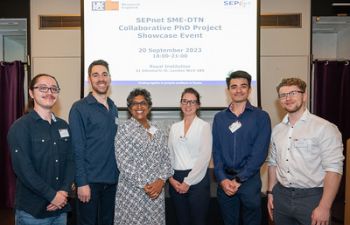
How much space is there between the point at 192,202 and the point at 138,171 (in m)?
0.56

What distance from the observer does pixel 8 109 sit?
4.80m

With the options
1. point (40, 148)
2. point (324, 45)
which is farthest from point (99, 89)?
point (324, 45)

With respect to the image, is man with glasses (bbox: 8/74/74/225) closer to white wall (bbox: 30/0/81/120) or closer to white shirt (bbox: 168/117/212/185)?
white shirt (bbox: 168/117/212/185)

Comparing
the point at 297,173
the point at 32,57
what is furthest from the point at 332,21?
the point at 32,57

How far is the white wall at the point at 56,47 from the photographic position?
4.65 meters

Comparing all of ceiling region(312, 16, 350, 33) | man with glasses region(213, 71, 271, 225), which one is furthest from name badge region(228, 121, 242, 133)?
ceiling region(312, 16, 350, 33)

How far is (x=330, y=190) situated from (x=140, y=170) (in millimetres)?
1285

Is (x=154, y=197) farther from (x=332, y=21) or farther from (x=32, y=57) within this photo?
(x=332, y=21)

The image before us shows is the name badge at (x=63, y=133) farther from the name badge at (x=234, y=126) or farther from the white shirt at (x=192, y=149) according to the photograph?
the name badge at (x=234, y=126)

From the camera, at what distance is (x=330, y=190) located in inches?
81.4

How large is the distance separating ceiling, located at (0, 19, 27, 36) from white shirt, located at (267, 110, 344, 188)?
161 inches

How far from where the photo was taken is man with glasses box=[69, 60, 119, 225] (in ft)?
8.47

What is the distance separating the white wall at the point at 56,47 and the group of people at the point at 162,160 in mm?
2152

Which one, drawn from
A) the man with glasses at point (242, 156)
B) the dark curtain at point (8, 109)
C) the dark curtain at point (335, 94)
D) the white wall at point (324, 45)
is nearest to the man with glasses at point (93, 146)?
the man with glasses at point (242, 156)
